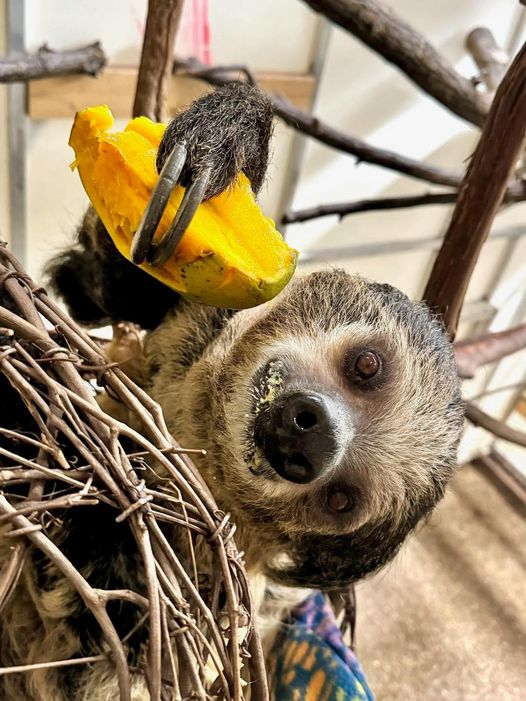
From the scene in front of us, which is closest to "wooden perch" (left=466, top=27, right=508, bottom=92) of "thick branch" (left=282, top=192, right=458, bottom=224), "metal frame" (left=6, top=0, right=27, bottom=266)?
"thick branch" (left=282, top=192, right=458, bottom=224)

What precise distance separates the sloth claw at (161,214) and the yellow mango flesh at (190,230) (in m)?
0.02

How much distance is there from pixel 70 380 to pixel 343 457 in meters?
0.54

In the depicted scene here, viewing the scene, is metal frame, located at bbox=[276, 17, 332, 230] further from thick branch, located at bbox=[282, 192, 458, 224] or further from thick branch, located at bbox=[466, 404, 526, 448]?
thick branch, located at bbox=[466, 404, 526, 448]

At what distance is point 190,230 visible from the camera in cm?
78

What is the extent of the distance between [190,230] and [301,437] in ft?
1.13

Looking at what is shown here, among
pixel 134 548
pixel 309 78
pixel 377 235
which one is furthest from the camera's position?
pixel 377 235

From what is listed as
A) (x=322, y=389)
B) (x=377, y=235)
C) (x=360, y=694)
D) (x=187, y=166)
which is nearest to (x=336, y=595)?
(x=360, y=694)

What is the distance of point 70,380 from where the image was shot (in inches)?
26.7

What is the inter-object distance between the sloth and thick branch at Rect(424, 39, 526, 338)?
80 millimetres

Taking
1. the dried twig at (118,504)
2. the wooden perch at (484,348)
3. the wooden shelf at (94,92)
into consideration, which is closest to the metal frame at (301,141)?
the wooden shelf at (94,92)

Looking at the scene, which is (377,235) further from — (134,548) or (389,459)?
(134,548)

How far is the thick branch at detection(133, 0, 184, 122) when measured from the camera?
4.12 ft

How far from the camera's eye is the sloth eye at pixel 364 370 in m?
1.12

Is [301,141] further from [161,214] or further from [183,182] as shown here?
[161,214]
